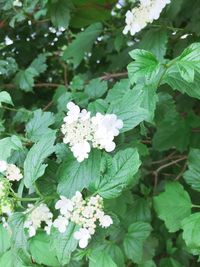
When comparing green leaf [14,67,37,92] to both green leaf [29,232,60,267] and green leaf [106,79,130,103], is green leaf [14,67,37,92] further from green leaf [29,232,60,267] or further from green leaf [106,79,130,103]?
green leaf [29,232,60,267]

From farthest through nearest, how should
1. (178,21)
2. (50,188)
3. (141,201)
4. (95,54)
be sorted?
(95,54)
(178,21)
(141,201)
(50,188)

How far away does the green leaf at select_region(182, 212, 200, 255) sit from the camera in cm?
98

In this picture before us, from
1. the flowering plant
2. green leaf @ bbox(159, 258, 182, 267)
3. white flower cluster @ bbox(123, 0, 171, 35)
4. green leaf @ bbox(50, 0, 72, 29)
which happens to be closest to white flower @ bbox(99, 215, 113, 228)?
the flowering plant

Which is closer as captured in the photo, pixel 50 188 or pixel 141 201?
pixel 50 188

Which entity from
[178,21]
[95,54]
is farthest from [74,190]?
[95,54]

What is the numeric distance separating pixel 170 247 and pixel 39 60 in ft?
2.49

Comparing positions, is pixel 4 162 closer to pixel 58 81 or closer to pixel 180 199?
pixel 180 199

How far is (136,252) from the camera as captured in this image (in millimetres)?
1094

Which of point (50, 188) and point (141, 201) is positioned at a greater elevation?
point (50, 188)

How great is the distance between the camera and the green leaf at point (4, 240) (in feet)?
3.11

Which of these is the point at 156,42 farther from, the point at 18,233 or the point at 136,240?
the point at 18,233

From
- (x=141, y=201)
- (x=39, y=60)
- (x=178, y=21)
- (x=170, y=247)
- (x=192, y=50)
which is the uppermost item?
(x=192, y=50)

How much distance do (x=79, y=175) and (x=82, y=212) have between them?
8 cm

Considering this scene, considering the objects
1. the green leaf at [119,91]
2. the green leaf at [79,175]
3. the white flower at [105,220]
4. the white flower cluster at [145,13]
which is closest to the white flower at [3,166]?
the green leaf at [79,175]
